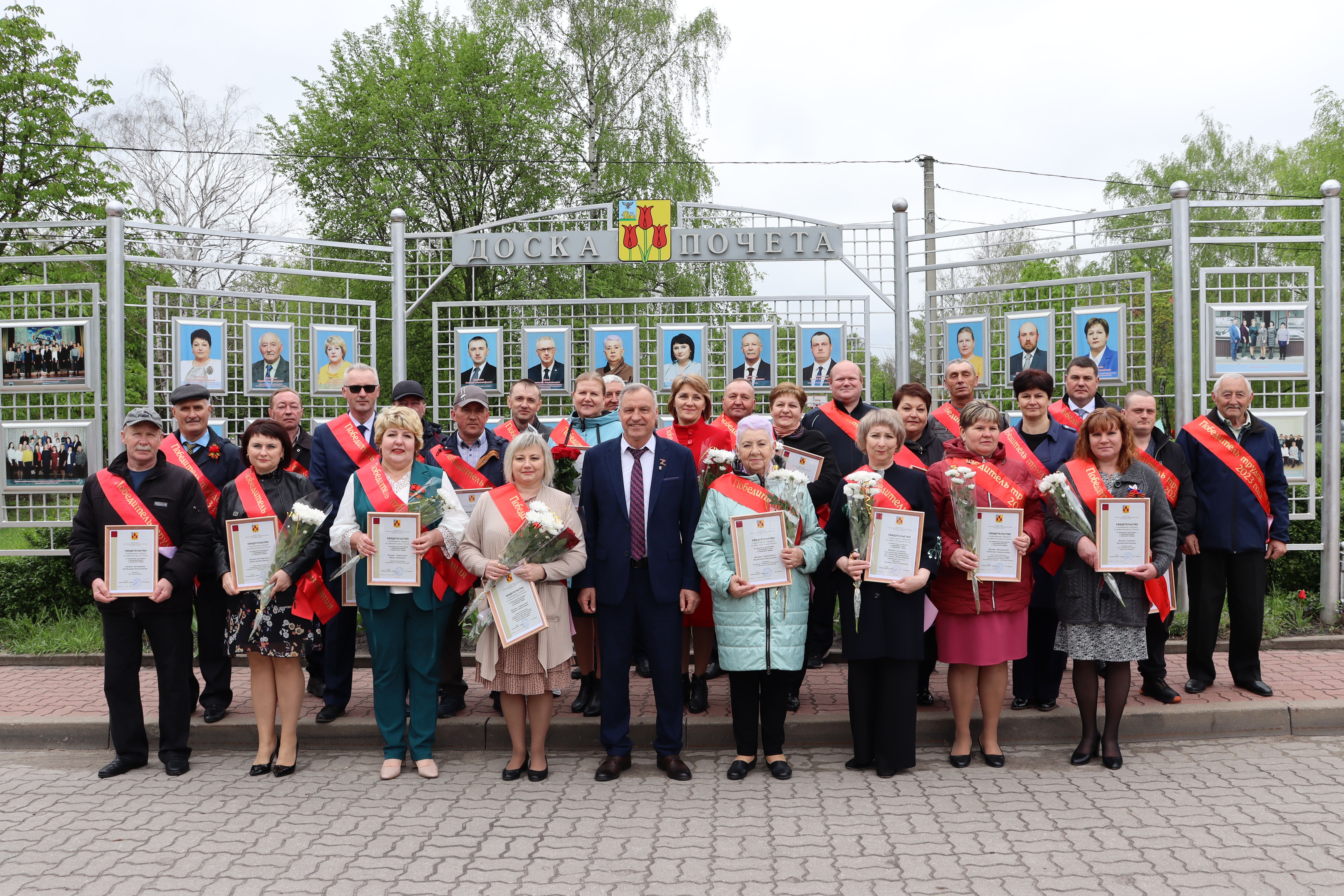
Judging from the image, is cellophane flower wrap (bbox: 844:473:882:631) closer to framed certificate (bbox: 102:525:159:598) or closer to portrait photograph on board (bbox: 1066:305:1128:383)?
framed certificate (bbox: 102:525:159:598)

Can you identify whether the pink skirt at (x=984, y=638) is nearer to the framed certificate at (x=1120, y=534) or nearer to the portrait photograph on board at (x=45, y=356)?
the framed certificate at (x=1120, y=534)

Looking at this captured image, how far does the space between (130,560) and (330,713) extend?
1559mm

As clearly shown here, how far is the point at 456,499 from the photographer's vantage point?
17.4ft

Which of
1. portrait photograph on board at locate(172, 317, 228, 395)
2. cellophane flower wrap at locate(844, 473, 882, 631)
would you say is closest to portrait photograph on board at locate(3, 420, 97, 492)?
portrait photograph on board at locate(172, 317, 228, 395)

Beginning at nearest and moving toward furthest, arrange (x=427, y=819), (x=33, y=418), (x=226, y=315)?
(x=427, y=819) → (x=33, y=418) → (x=226, y=315)

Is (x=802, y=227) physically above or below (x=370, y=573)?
above

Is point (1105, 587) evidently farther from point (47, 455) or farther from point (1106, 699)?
point (47, 455)

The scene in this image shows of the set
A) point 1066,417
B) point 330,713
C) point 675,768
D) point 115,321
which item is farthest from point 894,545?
point 115,321

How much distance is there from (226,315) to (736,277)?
12724 millimetres

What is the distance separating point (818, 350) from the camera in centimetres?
888

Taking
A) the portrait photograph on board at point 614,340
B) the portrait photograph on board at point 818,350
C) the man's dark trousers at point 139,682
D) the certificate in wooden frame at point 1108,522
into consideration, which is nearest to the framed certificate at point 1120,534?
the certificate in wooden frame at point 1108,522

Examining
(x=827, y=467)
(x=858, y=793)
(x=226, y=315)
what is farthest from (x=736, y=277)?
(x=858, y=793)

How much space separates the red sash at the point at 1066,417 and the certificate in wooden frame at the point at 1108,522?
44.7 inches

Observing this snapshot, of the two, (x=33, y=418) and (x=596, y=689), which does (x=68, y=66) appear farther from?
(x=596, y=689)
